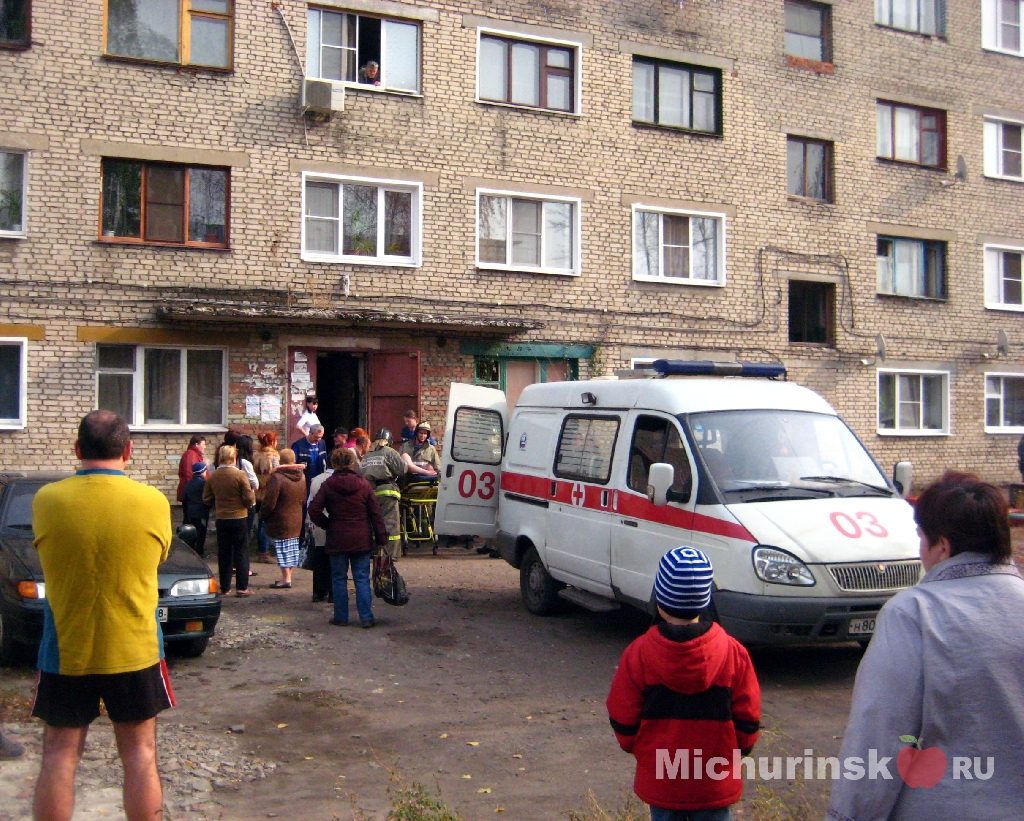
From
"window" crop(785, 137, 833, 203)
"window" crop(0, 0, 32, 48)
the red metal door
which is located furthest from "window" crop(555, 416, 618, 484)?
"window" crop(785, 137, 833, 203)

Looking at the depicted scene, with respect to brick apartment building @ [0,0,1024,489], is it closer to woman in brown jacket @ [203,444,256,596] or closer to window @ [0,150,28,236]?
window @ [0,150,28,236]

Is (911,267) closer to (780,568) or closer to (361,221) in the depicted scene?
(361,221)

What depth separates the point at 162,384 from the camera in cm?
1554

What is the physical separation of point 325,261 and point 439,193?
7.70ft

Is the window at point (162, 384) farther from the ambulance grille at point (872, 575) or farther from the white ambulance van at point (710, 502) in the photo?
the ambulance grille at point (872, 575)

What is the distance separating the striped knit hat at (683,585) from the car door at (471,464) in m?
7.38

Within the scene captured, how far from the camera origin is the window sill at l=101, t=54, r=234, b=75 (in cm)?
1510

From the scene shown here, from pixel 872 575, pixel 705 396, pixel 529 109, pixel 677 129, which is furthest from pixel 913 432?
pixel 872 575

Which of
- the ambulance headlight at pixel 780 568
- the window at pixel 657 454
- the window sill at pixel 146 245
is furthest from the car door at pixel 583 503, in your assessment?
the window sill at pixel 146 245

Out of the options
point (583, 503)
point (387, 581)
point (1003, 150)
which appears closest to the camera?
point (583, 503)

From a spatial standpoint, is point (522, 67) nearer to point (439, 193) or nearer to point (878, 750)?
point (439, 193)

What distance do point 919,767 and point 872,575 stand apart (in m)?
4.81

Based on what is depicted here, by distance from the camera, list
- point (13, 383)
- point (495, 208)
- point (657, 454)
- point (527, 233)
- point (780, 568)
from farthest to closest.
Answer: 1. point (527, 233)
2. point (495, 208)
3. point (13, 383)
4. point (657, 454)
5. point (780, 568)

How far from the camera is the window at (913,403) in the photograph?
69.4ft
